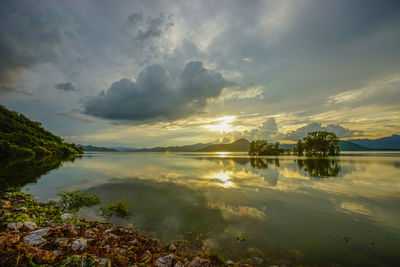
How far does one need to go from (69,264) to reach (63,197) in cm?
1339

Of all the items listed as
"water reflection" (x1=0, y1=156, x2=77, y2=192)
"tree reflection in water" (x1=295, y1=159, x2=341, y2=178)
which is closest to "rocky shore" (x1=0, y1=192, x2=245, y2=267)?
"water reflection" (x1=0, y1=156, x2=77, y2=192)

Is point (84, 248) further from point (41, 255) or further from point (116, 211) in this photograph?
point (116, 211)

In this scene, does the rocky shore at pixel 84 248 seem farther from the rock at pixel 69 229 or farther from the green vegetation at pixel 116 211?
the green vegetation at pixel 116 211

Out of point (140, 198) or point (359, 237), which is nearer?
point (359, 237)

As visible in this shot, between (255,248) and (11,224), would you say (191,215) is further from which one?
(11,224)

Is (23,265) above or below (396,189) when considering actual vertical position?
above

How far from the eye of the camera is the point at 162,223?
10125 millimetres

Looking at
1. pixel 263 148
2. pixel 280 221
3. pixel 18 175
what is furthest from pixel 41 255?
pixel 263 148

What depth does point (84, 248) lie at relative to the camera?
20.1 ft

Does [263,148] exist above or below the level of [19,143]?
below

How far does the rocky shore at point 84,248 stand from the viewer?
16.2ft

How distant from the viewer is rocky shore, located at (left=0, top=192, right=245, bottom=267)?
16.2ft

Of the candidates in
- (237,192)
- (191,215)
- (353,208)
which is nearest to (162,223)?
(191,215)

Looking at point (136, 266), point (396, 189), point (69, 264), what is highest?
point (69, 264)
